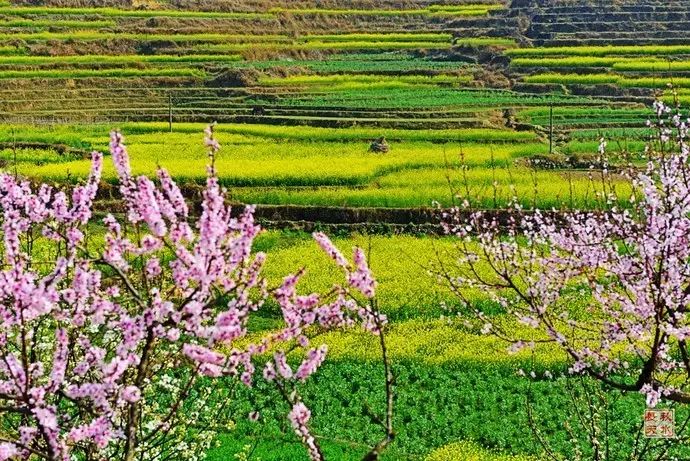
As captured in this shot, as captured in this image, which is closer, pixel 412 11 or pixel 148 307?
pixel 148 307

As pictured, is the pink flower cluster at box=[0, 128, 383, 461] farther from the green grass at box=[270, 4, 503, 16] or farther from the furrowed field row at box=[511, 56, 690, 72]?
the green grass at box=[270, 4, 503, 16]

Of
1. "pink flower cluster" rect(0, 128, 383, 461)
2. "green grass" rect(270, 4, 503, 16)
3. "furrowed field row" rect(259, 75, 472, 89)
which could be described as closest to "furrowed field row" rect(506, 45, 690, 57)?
"furrowed field row" rect(259, 75, 472, 89)

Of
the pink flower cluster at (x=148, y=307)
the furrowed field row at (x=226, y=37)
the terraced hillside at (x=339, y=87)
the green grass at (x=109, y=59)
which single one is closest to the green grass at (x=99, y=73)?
the terraced hillside at (x=339, y=87)

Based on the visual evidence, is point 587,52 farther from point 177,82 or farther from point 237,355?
point 237,355

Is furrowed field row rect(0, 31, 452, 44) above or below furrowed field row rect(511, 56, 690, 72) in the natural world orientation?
above

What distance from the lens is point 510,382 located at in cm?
1739

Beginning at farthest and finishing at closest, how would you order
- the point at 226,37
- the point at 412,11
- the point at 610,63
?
1. the point at 412,11
2. the point at 226,37
3. the point at 610,63

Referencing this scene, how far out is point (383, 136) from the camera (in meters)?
40.0

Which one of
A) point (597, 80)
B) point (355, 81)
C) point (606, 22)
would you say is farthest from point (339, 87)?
point (606, 22)

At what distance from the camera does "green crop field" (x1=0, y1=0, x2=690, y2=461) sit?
15898 millimetres

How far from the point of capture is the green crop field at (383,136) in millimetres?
15898

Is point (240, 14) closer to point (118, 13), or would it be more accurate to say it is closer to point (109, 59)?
point (118, 13)

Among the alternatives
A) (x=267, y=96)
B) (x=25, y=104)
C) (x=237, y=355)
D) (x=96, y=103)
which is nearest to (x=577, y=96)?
(x=267, y=96)

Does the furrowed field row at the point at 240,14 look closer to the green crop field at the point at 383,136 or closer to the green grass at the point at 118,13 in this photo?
the green grass at the point at 118,13
